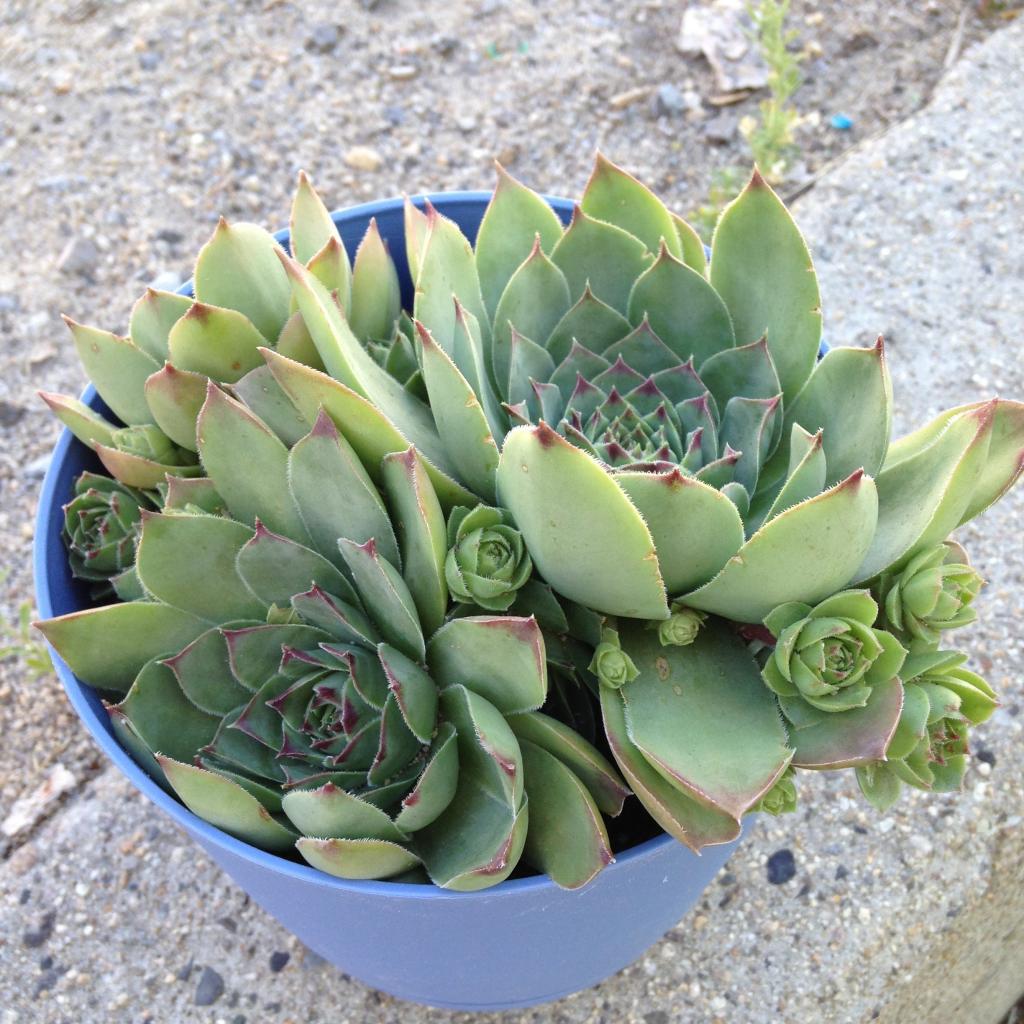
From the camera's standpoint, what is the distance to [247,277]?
1019mm

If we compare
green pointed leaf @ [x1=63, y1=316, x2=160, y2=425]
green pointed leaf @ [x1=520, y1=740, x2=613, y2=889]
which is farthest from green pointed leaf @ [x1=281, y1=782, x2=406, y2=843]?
green pointed leaf @ [x1=63, y1=316, x2=160, y2=425]

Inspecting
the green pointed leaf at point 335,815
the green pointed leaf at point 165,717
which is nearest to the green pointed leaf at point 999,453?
the green pointed leaf at point 335,815

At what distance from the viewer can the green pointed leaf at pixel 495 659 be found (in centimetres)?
74

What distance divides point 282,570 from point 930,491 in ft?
1.59

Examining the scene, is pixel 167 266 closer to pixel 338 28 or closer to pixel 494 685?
pixel 338 28

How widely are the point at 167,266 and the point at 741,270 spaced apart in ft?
4.31

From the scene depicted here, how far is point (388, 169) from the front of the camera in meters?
2.11

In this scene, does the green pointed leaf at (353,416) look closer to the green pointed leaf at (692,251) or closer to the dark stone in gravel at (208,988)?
the green pointed leaf at (692,251)

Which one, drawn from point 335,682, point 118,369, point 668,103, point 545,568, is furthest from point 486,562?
point 668,103

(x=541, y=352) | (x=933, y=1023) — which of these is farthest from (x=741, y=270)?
(x=933, y=1023)

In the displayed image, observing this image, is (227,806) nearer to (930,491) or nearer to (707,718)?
(707,718)

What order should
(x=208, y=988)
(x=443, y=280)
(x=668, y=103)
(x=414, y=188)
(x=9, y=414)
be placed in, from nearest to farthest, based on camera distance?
(x=443, y=280) → (x=208, y=988) → (x=9, y=414) → (x=414, y=188) → (x=668, y=103)

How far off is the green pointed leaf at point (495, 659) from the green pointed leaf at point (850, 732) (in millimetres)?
193

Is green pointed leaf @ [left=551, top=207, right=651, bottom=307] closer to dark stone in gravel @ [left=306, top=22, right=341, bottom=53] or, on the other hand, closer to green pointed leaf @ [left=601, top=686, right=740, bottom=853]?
green pointed leaf @ [left=601, top=686, right=740, bottom=853]
